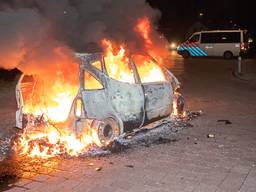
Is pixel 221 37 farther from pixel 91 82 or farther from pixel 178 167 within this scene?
pixel 178 167

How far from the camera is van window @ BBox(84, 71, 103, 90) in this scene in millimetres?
7203

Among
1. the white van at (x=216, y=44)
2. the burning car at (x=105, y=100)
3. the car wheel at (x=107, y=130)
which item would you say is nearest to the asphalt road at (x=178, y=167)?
the car wheel at (x=107, y=130)

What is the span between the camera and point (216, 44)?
2998 cm

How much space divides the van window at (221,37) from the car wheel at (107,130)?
2365cm

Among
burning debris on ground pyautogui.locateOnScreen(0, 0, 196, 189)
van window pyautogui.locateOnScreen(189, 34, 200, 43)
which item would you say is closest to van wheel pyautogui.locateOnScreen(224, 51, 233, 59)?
van window pyautogui.locateOnScreen(189, 34, 200, 43)

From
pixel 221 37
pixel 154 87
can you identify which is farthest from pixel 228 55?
pixel 154 87

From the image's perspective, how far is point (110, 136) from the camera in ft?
24.5

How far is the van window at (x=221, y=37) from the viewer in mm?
29469

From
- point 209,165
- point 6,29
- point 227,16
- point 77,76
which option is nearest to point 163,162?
point 209,165

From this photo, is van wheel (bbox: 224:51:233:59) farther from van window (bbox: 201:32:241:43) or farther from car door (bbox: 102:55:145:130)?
car door (bbox: 102:55:145:130)

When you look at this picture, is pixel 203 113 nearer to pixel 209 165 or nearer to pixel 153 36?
pixel 153 36

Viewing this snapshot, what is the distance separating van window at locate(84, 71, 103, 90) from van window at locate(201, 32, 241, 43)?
78.2ft

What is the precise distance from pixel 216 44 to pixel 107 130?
2401cm

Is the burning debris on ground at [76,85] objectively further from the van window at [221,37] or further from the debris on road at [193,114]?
the van window at [221,37]
